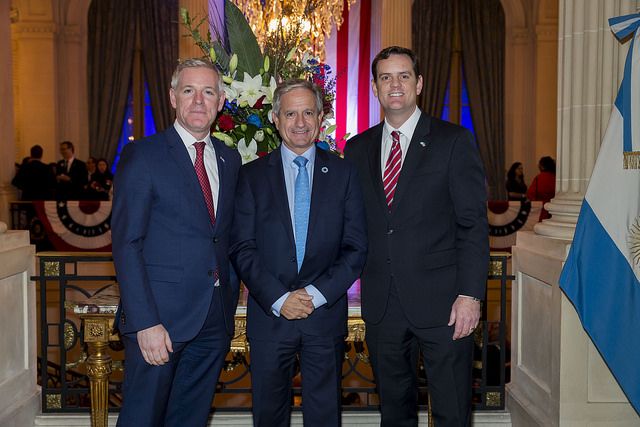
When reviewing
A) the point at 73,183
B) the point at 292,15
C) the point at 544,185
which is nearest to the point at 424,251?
the point at 292,15

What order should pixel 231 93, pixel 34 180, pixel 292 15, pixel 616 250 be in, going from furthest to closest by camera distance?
1. pixel 34 180
2. pixel 292 15
3. pixel 231 93
4. pixel 616 250

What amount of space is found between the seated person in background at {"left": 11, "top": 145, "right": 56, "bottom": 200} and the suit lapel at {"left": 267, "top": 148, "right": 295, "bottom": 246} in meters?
9.51

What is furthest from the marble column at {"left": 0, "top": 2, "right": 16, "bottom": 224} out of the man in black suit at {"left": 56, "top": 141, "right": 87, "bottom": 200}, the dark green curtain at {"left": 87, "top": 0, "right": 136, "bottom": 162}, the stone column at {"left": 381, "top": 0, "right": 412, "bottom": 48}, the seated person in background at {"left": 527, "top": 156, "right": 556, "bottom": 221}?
the seated person in background at {"left": 527, "top": 156, "right": 556, "bottom": 221}

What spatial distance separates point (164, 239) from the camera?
2.64m

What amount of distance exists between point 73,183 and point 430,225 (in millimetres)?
10050

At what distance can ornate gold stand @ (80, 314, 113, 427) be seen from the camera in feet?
12.1

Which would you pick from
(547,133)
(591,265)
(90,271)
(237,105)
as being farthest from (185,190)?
(547,133)

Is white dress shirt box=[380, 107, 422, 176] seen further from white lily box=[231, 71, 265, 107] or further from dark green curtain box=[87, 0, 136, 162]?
dark green curtain box=[87, 0, 136, 162]

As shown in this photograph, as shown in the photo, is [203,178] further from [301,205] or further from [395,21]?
[395,21]

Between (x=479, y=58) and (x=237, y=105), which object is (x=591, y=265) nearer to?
(x=237, y=105)

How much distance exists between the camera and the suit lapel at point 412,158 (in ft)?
9.27

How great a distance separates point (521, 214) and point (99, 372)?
25.8 ft

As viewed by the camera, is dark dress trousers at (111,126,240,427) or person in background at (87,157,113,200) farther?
person in background at (87,157,113,200)

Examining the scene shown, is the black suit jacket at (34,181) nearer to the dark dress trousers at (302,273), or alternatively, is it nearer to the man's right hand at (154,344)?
the dark dress trousers at (302,273)
